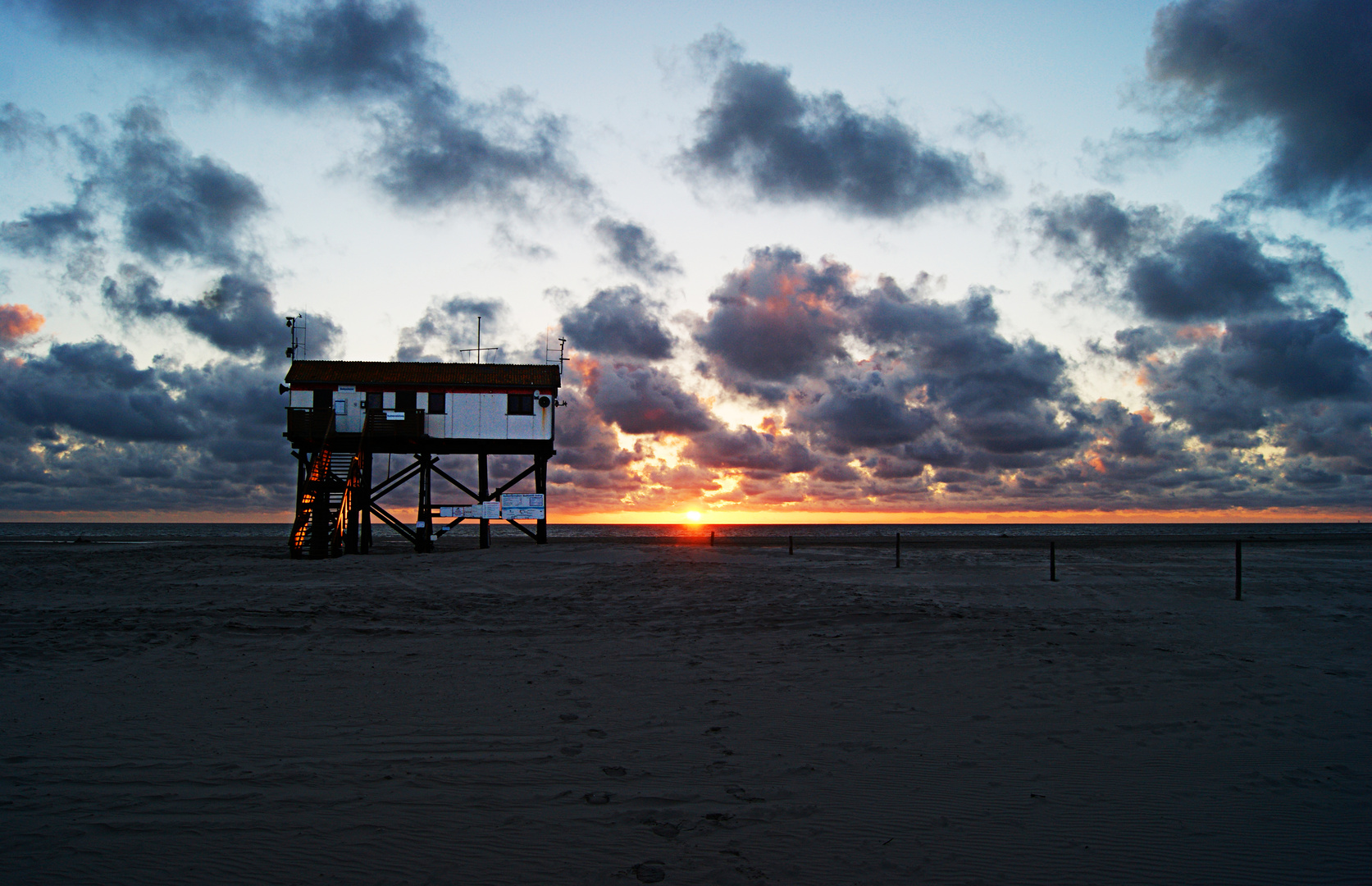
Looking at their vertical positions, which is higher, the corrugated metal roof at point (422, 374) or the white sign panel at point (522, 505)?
the corrugated metal roof at point (422, 374)

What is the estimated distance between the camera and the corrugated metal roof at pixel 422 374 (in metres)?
31.2

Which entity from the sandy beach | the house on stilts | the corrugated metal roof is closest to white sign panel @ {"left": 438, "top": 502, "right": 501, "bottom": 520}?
the house on stilts

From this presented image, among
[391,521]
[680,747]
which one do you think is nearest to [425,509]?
[391,521]

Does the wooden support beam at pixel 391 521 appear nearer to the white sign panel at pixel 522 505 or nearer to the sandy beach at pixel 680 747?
the white sign panel at pixel 522 505

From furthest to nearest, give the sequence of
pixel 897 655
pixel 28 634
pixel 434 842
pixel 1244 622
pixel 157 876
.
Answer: pixel 1244 622
pixel 28 634
pixel 897 655
pixel 434 842
pixel 157 876

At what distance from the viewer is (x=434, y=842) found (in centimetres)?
436

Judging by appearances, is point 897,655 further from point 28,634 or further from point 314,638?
point 28,634


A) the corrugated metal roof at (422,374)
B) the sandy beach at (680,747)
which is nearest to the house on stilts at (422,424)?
the corrugated metal roof at (422,374)

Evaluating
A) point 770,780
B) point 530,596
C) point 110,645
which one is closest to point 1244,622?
point 770,780

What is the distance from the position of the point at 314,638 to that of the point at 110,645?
252 cm

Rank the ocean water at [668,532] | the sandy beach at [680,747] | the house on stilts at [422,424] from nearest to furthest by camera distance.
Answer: the sandy beach at [680,747]
the house on stilts at [422,424]
the ocean water at [668,532]

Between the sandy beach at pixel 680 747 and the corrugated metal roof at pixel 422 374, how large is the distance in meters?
19.4

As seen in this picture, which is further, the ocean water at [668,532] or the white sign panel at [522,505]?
the ocean water at [668,532]

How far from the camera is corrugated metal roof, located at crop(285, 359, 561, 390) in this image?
102 feet
